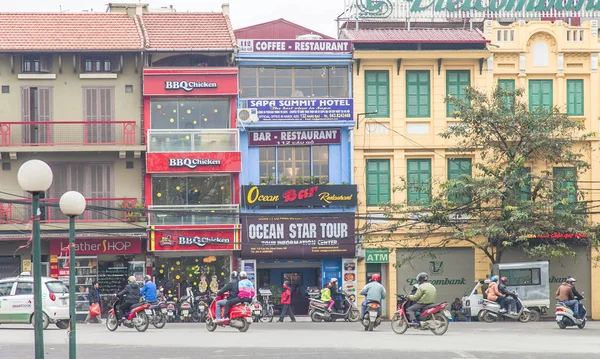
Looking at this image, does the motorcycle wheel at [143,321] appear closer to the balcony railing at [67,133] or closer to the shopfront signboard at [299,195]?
the shopfront signboard at [299,195]

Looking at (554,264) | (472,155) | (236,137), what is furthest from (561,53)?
(236,137)

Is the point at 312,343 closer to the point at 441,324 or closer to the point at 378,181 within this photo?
the point at 441,324

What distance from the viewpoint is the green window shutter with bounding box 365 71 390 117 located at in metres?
40.3

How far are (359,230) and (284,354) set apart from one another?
19.6 metres

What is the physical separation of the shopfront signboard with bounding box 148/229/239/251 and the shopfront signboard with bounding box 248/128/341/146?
3493 millimetres

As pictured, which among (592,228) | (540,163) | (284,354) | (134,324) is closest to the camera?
(284,354)

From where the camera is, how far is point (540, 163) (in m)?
40.4

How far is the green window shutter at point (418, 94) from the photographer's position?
133 feet

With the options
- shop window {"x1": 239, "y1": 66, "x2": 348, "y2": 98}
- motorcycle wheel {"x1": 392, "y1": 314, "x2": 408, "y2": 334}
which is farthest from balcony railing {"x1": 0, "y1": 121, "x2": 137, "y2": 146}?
motorcycle wheel {"x1": 392, "y1": 314, "x2": 408, "y2": 334}

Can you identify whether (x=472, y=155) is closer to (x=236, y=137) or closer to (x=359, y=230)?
(x=359, y=230)

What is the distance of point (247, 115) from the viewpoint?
1545 inches

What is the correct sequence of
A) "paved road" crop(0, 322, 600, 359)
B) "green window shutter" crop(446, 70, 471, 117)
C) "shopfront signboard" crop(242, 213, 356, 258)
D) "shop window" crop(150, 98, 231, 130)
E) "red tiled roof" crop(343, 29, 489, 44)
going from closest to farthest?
"paved road" crop(0, 322, 600, 359) < "shopfront signboard" crop(242, 213, 356, 258) < "shop window" crop(150, 98, 231, 130) < "red tiled roof" crop(343, 29, 489, 44) < "green window shutter" crop(446, 70, 471, 117)

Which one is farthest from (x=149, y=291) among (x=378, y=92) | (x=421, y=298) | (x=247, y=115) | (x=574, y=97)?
(x=574, y=97)

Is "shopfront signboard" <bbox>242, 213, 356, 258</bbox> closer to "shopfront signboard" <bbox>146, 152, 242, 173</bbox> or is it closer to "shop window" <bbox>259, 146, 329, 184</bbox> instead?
"shop window" <bbox>259, 146, 329, 184</bbox>
